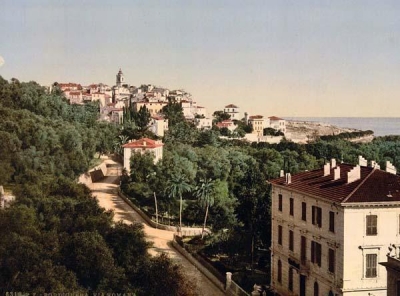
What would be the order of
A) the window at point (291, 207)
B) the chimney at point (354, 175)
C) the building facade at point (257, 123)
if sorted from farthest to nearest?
the building facade at point (257, 123) → the window at point (291, 207) → the chimney at point (354, 175)

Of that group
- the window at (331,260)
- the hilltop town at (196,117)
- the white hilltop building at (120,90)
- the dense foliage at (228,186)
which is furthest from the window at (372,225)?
the white hilltop building at (120,90)

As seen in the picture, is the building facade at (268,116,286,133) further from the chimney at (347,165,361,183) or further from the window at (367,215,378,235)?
the window at (367,215,378,235)

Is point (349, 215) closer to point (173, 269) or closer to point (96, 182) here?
point (173, 269)

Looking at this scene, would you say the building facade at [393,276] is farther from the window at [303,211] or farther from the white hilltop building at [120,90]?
the white hilltop building at [120,90]

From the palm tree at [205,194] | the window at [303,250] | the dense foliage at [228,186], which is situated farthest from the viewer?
the palm tree at [205,194]

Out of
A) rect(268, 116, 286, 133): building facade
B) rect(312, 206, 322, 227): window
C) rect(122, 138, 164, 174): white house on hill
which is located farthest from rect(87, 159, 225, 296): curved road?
rect(268, 116, 286, 133): building facade

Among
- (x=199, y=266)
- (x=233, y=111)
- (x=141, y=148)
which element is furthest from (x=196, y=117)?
(x=199, y=266)

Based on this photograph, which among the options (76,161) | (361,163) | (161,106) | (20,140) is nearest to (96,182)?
(76,161)

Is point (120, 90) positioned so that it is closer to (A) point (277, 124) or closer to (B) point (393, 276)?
(A) point (277, 124)
